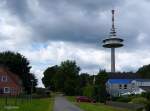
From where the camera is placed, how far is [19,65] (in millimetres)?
130875

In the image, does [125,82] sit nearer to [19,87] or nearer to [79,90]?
[79,90]

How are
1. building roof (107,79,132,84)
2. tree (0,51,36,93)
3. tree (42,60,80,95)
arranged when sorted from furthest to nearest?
tree (42,60,80,95), building roof (107,79,132,84), tree (0,51,36,93)

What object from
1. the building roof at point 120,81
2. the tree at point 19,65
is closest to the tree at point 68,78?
the building roof at point 120,81

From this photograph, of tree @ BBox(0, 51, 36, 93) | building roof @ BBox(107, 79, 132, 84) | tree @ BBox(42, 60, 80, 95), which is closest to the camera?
tree @ BBox(0, 51, 36, 93)

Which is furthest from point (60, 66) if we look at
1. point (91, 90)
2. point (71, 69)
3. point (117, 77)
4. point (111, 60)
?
point (91, 90)

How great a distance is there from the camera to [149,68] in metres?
194

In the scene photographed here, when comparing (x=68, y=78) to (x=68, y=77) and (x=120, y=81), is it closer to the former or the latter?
(x=68, y=77)

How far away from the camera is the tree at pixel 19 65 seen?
129500 mm

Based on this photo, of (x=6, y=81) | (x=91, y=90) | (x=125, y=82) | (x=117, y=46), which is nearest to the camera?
(x=91, y=90)

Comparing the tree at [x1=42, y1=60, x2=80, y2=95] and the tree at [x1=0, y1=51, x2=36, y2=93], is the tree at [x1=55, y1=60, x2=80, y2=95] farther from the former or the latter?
the tree at [x1=0, y1=51, x2=36, y2=93]

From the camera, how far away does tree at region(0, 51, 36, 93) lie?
130 m

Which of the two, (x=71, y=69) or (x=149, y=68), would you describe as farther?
(x=149, y=68)

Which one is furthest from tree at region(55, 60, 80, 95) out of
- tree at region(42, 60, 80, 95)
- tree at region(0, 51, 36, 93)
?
tree at region(0, 51, 36, 93)

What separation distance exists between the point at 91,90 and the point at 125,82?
48623 millimetres
